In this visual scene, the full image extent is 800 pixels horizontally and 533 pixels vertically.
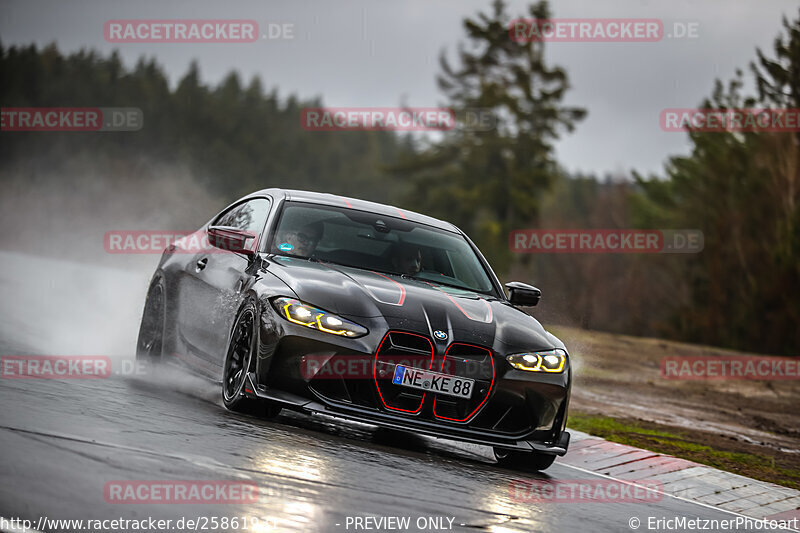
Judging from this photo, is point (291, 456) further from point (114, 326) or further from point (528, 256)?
point (528, 256)

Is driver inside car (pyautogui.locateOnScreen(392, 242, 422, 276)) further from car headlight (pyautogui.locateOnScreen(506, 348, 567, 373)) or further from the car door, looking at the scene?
car headlight (pyautogui.locateOnScreen(506, 348, 567, 373))

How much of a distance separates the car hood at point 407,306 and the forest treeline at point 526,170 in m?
5.08

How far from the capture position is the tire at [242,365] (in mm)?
6793

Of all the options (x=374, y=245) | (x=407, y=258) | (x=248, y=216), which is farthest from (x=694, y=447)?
(x=248, y=216)

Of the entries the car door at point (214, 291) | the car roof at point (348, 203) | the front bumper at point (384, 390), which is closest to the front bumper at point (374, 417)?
the front bumper at point (384, 390)

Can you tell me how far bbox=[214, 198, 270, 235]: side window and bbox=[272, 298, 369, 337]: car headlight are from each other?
158cm

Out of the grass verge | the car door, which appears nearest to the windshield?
the car door

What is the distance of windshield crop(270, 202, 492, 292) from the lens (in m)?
7.77

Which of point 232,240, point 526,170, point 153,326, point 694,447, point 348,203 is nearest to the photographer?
point 232,240

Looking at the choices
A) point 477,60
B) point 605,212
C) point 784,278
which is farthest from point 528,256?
point 605,212

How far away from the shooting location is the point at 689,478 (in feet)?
26.0

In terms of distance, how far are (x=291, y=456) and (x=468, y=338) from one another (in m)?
1.39

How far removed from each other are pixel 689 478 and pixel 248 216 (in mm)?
3850

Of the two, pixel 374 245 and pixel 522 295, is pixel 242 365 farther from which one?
pixel 522 295
